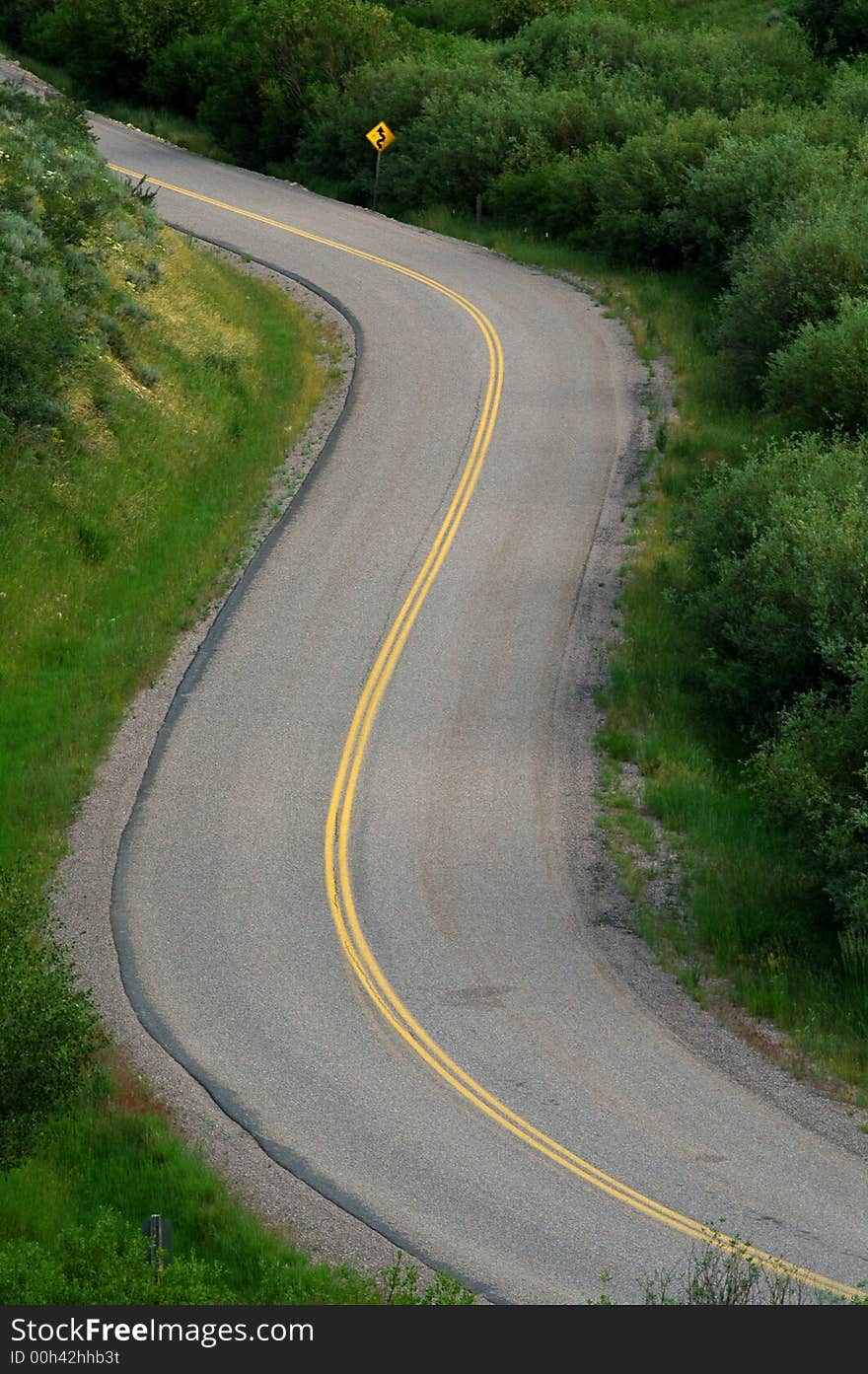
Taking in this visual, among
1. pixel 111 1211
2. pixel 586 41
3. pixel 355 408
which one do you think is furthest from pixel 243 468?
pixel 586 41

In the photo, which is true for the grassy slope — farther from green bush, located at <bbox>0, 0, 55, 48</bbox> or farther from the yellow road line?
green bush, located at <bbox>0, 0, 55, 48</bbox>

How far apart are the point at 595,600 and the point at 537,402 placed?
922 cm

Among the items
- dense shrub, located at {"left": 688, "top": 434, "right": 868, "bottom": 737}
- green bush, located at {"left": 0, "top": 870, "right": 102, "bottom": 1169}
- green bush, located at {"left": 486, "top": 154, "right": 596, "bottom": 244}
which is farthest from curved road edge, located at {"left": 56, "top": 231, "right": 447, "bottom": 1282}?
green bush, located at {"left": 486, "top": 154, "right": 596, "bottom": 244}

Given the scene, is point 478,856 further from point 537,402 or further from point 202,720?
point 537,402

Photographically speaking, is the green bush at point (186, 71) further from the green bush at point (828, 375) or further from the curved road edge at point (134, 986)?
the curved road edge at point (134, 986)

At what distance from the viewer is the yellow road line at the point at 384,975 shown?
1189 cm

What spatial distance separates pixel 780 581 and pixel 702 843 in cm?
398

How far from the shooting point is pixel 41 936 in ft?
53.0

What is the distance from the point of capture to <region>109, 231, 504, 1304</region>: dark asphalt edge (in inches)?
480

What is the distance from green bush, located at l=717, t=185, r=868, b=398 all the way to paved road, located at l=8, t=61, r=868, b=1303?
310 centimetres

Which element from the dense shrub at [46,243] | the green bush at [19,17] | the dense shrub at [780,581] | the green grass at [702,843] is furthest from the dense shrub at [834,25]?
the dense shrub at [780,581]

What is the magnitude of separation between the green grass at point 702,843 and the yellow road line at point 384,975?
275 cm

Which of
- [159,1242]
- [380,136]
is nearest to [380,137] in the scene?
[380,136]

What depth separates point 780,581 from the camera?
20375mm
